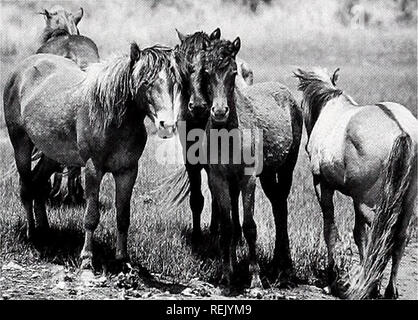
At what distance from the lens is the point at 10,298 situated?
17.3ft

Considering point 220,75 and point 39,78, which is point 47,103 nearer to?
point 39,78

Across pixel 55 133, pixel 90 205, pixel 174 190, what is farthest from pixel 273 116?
pixel 55 133

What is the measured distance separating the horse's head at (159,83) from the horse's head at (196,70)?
0.31 ft

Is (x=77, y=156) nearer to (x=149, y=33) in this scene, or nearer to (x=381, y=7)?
(x=149, y=33)

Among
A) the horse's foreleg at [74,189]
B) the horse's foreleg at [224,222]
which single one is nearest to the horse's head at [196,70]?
the horse's foreleg at [224,222]

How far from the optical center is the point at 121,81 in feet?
17.8

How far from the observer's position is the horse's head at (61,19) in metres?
7.67

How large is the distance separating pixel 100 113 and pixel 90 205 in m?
0.79

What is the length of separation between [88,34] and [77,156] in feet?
9.13

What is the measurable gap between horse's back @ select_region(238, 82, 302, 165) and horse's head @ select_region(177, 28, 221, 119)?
50 cm

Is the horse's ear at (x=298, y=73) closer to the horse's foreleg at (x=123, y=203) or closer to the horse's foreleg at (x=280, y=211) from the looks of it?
the horse's foreleg at (x=280, y=211)

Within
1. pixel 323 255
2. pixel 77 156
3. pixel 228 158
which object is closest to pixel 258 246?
pixel 323 255

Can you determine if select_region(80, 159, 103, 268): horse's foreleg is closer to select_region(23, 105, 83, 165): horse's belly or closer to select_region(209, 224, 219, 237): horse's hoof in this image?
select_region(23, 105, 83, 165): horse's belly

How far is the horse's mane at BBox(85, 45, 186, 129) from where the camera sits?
5.21 metres
